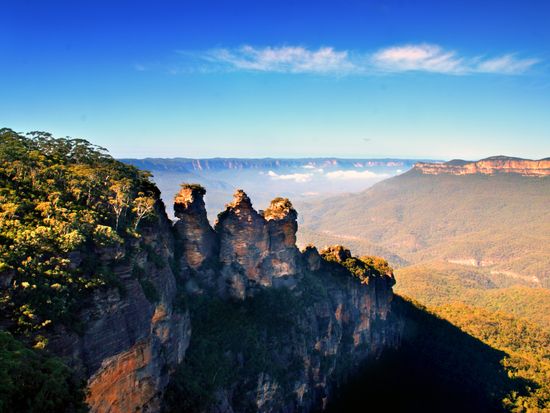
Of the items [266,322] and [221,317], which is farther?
[266,322]

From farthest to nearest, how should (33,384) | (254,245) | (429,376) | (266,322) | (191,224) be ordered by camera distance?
(429,376) < (254,245) < (266,322) < (191,224) < (33,384)

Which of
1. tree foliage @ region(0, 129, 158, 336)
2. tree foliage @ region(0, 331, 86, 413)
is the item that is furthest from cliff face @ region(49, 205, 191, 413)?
tree foliage @ region(0, 331, 86, 413)

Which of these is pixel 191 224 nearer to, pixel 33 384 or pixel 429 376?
pixel 33 384

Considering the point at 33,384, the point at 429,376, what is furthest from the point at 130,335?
the point at 429,376

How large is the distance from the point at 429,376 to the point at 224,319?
4701 cm

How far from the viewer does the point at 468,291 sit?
189m

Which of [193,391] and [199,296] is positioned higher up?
[199,296]

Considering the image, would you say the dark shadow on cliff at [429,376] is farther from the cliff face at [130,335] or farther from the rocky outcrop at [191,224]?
the cliff face at [130,335]

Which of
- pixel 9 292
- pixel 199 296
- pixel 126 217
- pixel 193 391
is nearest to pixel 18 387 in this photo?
pixel 9 292

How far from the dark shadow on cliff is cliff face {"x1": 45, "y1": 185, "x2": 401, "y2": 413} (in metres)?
4.32

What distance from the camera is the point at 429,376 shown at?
7306cm

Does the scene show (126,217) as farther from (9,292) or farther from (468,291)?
(468,291)

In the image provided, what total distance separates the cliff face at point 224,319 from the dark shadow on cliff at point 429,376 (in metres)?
4.32

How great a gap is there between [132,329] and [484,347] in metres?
84.8
